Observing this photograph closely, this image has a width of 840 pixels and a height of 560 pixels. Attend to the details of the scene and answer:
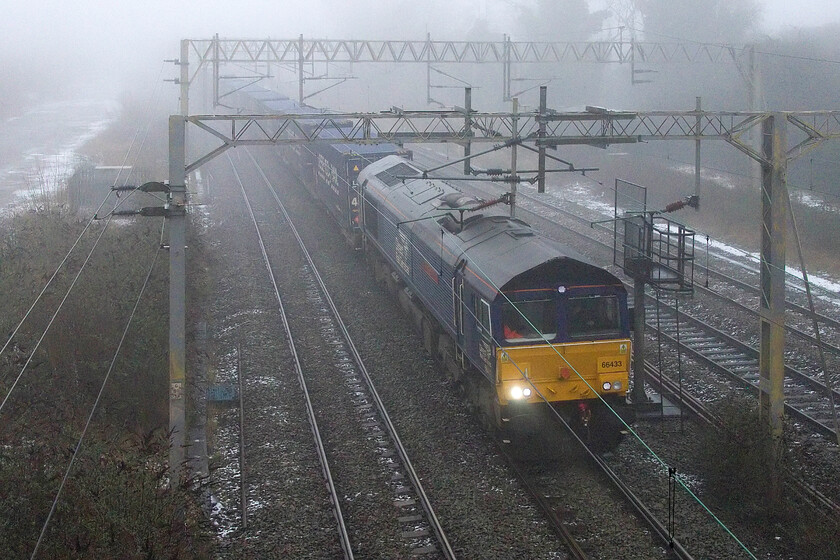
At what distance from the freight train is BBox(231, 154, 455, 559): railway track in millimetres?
1468

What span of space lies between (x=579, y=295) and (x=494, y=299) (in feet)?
3.72

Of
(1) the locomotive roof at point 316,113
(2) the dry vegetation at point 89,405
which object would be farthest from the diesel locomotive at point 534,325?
(2) the dry vegetation at point 89,405

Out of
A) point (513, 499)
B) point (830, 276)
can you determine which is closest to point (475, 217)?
point (513, 499)

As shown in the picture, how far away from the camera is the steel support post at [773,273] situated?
11.8m

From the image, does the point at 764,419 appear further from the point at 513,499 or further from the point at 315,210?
the point at 315,210

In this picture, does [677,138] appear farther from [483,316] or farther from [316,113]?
[316,113]

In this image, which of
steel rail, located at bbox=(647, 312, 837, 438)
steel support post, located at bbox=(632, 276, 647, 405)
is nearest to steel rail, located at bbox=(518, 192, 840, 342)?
steel rail, located at bbox=(647, 312, 837, 438)

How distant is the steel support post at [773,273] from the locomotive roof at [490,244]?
2.54m

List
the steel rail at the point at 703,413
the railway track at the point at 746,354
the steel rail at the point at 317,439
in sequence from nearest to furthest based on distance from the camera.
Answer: the steel rail at the point at 317,439
the steel rail at the point at 703,413
the railway track at the point at 746,354

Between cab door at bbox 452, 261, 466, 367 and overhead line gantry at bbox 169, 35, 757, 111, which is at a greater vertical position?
overhead line gantry at bbox 169, 35, 757, 111

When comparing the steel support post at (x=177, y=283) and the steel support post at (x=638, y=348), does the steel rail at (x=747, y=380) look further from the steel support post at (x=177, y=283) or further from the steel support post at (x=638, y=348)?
the steel support post at (x=177, y=283)

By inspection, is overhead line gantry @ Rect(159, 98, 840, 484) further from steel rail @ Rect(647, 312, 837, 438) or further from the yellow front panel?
the yellow front panel

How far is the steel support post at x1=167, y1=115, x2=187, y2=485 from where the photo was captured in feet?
35.8

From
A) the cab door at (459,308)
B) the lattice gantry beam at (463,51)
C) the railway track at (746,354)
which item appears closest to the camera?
the cab door at (459,308)
